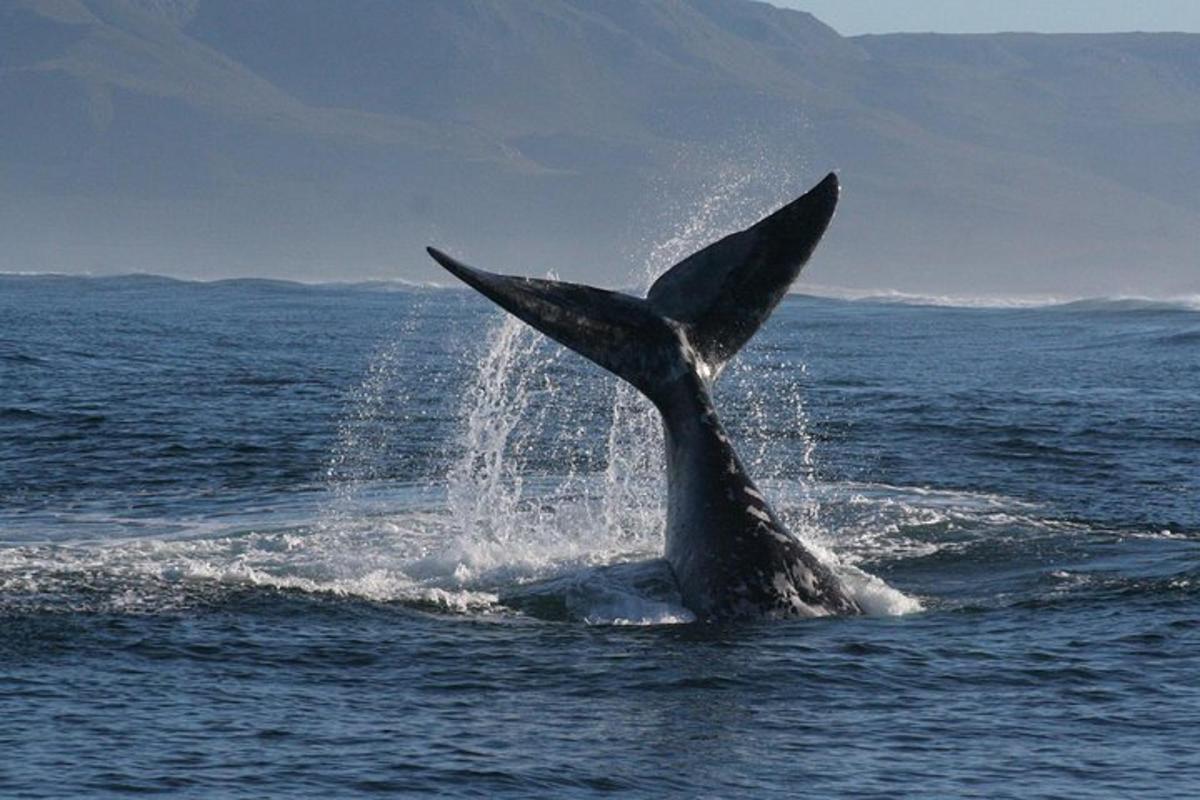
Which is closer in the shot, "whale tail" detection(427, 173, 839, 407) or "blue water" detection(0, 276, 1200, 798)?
"blue water" detection(0, 276, 1200, 798)

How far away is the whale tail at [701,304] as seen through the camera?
44.9 feet


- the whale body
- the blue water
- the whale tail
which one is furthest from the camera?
the whale tail

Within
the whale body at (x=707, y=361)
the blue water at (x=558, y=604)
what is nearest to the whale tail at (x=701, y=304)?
the whale body at (x=707, y=361)

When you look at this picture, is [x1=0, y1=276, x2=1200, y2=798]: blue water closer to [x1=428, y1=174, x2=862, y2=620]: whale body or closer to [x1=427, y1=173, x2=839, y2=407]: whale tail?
[x1=428, y1=174, x2=862, y2=620]: whale body

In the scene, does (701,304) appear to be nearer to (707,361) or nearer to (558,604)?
(707,361)

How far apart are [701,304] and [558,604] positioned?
6.97ft

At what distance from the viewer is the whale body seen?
13281mm

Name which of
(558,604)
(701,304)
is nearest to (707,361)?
(701,304)

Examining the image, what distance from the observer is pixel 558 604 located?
1423 cm

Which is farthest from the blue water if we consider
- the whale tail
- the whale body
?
the whale tail

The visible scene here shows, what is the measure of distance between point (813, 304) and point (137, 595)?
2338 inches

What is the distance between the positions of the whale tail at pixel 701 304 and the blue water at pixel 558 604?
1.37 m

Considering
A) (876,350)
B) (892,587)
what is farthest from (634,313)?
(876,350)

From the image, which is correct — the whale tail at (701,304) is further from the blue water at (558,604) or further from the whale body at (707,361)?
the blue water at (558,604)
